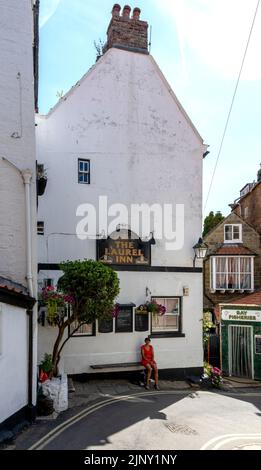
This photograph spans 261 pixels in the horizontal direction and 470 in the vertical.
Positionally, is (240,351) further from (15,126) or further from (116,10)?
(116,10)

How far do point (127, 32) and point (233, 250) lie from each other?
42.9 ft

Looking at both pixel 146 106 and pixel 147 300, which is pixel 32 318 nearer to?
pixel 147 300

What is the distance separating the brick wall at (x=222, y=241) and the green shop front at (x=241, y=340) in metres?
6.20

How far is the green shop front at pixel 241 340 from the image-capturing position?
16.2 m

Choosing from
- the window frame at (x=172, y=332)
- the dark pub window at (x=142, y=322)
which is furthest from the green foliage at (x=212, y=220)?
the dark pub window at (x=142, y=322)

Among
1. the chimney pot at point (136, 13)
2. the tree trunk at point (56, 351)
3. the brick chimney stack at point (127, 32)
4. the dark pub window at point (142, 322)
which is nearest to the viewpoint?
the tree trunk at point (56, 351)

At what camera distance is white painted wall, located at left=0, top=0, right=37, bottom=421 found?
9.65 meters

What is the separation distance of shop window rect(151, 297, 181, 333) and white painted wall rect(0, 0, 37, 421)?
5991 millimetres

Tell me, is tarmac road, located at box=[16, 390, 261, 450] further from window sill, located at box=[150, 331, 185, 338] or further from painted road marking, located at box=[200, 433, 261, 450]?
window sill, located at box=[150, 331, 185, 338]

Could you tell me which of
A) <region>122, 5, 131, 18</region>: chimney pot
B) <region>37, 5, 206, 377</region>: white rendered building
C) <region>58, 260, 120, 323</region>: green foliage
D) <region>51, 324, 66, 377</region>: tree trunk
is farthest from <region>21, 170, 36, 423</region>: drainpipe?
<region>122, 5, 131, 18</region>: chimney pot

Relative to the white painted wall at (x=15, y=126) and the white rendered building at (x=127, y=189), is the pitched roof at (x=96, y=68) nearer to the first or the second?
the white rendered building at (x=127, y=189)

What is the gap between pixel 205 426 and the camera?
9.52 metres

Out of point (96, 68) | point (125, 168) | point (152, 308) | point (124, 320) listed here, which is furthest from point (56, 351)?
point (96, 68)

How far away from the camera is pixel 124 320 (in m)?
14.2
